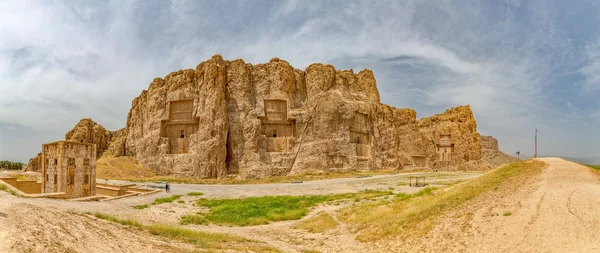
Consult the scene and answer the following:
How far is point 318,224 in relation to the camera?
64.0ft

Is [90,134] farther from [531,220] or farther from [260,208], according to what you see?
[531,220]

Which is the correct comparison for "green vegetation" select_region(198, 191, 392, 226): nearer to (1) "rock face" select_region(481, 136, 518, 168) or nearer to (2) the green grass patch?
(2) the green grass patch

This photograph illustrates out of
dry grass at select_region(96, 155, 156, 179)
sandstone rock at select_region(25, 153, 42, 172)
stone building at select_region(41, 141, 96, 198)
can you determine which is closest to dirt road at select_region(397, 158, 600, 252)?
stone building at select_region(41, 141, 96, 198)

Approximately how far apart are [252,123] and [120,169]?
21050 mm

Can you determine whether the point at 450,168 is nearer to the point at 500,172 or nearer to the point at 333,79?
the point at 333,79

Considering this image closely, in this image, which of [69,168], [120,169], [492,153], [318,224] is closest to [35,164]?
[120,169]

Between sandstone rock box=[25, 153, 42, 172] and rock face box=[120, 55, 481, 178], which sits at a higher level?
rock face box=[120, 55, 481, 178]

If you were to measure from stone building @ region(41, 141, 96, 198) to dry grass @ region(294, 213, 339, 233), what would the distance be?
1547 centimetres

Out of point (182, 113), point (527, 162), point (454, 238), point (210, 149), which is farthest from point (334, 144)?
point (454, 238)

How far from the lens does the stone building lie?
23.8 m

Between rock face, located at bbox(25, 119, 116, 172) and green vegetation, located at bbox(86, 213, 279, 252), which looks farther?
rock face, located at bbox(25, 119, 116, 172)

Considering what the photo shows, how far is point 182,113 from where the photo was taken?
58.6m

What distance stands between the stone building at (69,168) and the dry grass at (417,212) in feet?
59.6

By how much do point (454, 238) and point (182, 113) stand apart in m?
52.7
